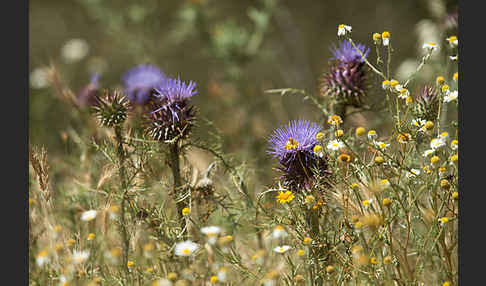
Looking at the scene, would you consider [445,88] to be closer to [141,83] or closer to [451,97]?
[451,97]

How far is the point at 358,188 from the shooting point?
8.96 ft

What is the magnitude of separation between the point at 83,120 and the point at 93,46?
4175 millimetres

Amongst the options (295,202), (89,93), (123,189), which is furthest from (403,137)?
(89,93)

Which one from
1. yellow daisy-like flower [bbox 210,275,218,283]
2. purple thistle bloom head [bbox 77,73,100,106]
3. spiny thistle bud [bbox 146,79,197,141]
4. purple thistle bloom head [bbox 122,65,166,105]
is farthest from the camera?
purple thistle bloom head [bbox 77,73,100,106]

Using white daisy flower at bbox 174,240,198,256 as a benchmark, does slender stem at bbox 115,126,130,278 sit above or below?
above

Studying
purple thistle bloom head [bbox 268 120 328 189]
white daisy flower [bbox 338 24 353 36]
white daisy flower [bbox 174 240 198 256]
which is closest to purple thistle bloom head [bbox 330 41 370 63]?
white daisy flower [bbox 338 24 353 36]

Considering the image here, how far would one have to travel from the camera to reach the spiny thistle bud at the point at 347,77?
333 centimetres

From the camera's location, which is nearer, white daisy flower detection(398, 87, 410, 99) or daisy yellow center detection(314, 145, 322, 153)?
daisy yellow center detection(314, 145, 322, 153)

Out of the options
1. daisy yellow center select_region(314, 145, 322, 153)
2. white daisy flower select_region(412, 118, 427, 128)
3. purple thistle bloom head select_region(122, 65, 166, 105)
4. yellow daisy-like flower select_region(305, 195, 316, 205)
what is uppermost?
purple thistle bloom head select_region(122, 65, 166, 105)

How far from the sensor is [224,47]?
5680mm

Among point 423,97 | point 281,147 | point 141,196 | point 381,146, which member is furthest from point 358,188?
point 141,196

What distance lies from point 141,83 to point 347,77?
147cm

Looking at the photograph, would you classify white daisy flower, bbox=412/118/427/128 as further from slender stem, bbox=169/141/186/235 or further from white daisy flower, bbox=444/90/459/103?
slender stem, bbox=169/141/186/235

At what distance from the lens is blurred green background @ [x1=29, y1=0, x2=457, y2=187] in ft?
18.7
